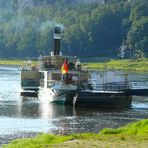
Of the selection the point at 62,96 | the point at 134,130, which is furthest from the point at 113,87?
the point at 134,130

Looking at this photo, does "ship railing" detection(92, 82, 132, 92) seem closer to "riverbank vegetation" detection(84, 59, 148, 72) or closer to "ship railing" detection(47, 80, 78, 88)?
"ship railing" detection(47, 80, 78, 88)

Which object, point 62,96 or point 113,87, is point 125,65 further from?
point 62,96

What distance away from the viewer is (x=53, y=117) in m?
58.7

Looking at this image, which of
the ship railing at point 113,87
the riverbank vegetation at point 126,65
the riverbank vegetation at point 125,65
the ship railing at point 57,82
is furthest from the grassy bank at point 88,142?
the riverbank vegetation at point 125,65

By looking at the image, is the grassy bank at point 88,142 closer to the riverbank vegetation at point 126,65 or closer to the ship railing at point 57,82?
the ship railing at point 57,82

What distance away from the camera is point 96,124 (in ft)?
171

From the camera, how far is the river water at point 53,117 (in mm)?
47719

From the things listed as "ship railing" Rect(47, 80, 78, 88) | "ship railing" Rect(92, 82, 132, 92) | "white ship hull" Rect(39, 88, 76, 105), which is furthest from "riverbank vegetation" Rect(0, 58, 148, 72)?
"white ship hull" Rect(39, 88, 76, 105)

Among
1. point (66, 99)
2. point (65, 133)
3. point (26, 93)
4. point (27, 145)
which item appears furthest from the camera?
point (26, 93)

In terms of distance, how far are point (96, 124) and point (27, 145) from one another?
1899cm

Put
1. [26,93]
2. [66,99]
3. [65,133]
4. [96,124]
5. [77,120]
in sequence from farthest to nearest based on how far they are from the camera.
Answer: [26,93], [66,99], [77,120], [96,124], [65,133]

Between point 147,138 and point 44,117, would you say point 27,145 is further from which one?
point 44,117

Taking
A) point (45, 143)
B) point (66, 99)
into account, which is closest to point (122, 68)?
point (66, 99)

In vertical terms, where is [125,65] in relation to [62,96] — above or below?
above
